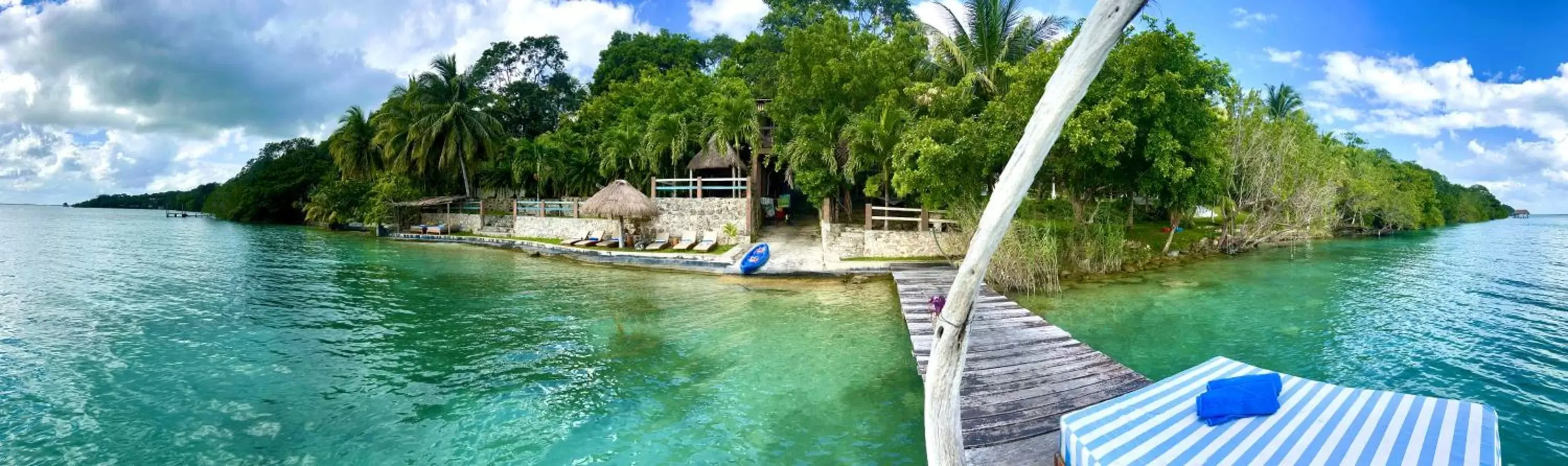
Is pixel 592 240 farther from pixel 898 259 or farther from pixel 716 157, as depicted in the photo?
pixel 898 259

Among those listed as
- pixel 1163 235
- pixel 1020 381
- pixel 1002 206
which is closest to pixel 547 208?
pixel 1163 235

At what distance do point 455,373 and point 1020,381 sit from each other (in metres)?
7.20

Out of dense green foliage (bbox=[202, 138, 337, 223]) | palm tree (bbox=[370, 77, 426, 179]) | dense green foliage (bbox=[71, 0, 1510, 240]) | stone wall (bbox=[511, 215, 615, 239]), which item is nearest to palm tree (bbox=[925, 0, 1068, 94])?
dense green foliage (bbox=[71, 0, 1510, 240])

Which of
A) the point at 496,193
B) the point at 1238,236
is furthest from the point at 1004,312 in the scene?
the point at 496,193

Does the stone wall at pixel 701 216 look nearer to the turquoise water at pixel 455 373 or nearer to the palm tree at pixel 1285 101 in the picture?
the turquoise water at pixel 455 373

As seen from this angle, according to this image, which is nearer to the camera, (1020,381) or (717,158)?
(1020,381)

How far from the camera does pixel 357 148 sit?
4009cm

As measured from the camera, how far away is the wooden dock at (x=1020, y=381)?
5070 mm

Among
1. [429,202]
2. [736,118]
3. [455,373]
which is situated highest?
[736,118]

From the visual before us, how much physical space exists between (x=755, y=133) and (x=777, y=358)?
14807mm

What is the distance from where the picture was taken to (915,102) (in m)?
18.5

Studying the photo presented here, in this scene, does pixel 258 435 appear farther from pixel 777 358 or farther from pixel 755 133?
pixel 755 133

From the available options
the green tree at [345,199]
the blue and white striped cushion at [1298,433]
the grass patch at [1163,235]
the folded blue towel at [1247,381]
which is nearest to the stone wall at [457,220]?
the green tree at [345,199]

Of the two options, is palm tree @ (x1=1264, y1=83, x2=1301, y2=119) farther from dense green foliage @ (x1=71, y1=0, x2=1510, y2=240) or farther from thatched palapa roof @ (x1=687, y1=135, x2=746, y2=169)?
thatched palapa roof @ (x1=687, y1=135, x2=746, y2=169)
